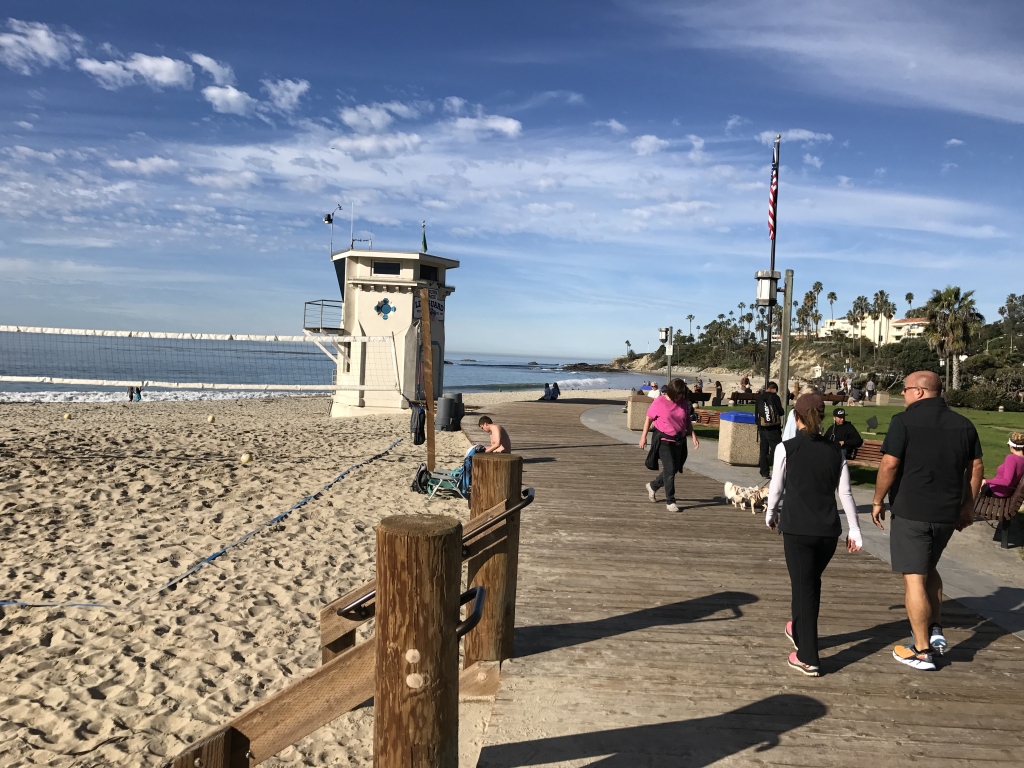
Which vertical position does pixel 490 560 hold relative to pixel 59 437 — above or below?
above

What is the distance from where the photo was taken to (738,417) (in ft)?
39.5

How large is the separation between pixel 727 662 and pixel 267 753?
2.73m

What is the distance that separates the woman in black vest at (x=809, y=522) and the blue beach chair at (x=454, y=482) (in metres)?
5.63

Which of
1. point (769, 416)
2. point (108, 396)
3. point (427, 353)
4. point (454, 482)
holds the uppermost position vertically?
point (427, 353)

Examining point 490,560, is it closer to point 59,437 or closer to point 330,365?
point 59,437

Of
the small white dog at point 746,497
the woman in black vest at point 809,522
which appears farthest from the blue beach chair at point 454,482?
the woman in black vest at point 809,522

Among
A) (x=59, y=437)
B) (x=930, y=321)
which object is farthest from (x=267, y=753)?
(x=930, y=321)

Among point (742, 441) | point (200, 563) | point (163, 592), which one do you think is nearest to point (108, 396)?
point (200, 563)

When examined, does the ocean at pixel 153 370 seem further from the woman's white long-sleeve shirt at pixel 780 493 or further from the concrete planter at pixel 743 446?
the woman's white long-sleeve shirt at pixel 780 493

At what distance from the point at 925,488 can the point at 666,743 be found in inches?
84.3

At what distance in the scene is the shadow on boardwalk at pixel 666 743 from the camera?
3.05 meters

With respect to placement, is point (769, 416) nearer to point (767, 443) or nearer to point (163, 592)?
point (767, 443)

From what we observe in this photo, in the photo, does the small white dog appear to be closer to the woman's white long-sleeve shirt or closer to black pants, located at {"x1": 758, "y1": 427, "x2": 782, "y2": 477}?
black pants, located at {"x1": 758, "y1": 427, "x2": 782, "y2": 477}

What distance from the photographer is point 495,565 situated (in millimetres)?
3832
